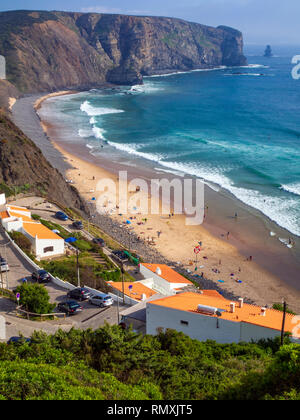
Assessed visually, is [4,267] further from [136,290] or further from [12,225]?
[136,290]

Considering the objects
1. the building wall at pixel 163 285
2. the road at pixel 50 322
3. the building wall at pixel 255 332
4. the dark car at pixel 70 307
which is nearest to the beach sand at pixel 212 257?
the building wall at pixel 163 285

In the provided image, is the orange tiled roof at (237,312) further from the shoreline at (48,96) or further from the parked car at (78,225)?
the shoreline at (48,96)

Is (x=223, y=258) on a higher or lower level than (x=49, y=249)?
lower

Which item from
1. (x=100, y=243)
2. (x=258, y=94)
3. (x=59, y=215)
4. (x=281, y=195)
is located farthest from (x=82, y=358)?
(x=258, y=94)

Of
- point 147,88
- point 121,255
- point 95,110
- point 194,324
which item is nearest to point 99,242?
point 121,255

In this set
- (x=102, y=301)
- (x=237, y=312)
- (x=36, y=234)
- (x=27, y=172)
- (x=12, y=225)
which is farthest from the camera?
(x=27, y=172)

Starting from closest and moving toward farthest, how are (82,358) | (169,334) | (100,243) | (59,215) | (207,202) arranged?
(82,358), (169,334), (100,243), (59,215), (207,202)
